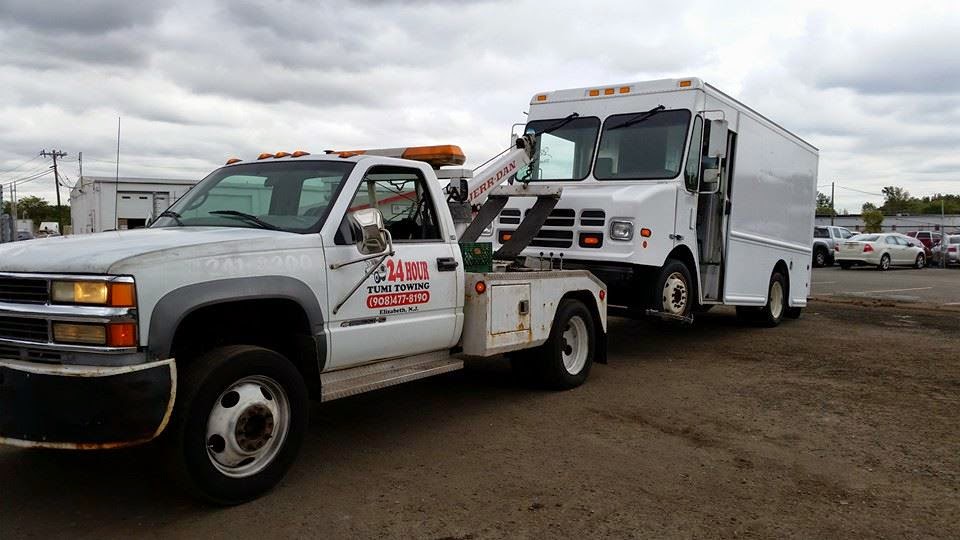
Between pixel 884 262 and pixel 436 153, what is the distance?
27317mm

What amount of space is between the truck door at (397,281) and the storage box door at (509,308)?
35 centimetres

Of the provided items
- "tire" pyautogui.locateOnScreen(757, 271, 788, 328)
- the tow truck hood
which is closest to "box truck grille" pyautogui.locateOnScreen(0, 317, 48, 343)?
the tow truck hood

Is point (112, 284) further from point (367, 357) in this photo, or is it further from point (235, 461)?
point (367, 357)

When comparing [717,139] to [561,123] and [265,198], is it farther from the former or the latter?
[265,198]

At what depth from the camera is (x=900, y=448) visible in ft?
17.9

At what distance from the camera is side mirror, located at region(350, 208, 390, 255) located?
4637 mm

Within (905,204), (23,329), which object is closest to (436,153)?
(23,329)

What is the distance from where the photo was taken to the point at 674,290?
344 inches

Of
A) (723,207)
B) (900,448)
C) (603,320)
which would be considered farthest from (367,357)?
(723,207)

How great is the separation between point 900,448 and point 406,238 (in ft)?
12.4

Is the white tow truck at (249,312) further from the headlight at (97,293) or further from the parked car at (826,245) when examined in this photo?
the parked car at (826,245)

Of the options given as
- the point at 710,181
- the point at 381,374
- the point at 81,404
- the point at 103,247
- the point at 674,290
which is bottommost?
the point at 381,374

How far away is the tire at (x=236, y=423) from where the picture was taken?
12.9ft

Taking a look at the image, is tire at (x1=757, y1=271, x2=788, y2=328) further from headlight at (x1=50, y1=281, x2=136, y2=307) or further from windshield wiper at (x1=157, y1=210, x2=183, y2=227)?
headlight at (x1=50, y1=281, x2=136, y2=307)
